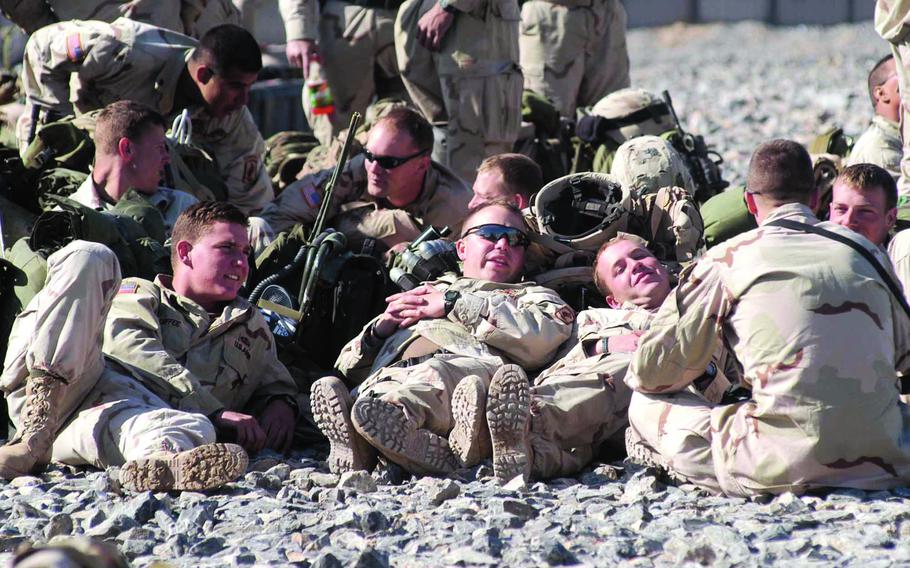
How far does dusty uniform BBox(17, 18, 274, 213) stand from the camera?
28.3ft

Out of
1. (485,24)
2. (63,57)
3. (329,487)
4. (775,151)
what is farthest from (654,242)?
(63,57)

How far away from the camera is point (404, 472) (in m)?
5.66

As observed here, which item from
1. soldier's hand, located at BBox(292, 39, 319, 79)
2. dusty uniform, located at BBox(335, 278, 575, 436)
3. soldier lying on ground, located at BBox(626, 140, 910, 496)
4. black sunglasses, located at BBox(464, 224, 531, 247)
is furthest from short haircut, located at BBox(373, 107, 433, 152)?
soldier lying on ground, located at BBox(626, 140, 910, 496)

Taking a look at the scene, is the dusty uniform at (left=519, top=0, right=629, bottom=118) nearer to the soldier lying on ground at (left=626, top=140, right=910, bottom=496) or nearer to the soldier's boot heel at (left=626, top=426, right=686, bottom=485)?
the soldier's boot heel at (left=626, top=426, right=686, bottom=485)

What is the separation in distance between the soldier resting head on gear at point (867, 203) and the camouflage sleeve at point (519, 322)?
1.32 m

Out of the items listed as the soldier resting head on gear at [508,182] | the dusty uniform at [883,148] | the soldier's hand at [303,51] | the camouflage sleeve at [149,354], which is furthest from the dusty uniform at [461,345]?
the soldier's hand at [303,51]

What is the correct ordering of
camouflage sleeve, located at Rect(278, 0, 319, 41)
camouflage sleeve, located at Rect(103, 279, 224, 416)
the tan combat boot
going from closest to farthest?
the tan combat boot, camouflage sleeve, located at Rect(103, 279, 224, 416), camouflage sleeve, located at Rect(278, 0, 319, 41)

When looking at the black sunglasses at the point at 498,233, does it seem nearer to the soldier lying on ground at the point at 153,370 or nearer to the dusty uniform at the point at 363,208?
the soldier lying on ground at the point at 153,370

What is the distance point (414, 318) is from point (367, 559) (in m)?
2.17

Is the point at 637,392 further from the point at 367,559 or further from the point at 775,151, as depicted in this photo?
the point at 367,559

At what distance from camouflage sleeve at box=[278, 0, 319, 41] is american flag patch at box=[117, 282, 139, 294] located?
4.10 m

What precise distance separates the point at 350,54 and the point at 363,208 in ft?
8.81

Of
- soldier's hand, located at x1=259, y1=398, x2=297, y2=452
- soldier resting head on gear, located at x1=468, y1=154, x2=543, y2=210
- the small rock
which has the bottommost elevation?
soldier's hand, located at x1=259, y1=398, x2=297, y2=452

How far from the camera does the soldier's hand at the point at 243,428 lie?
6051 millimetres
